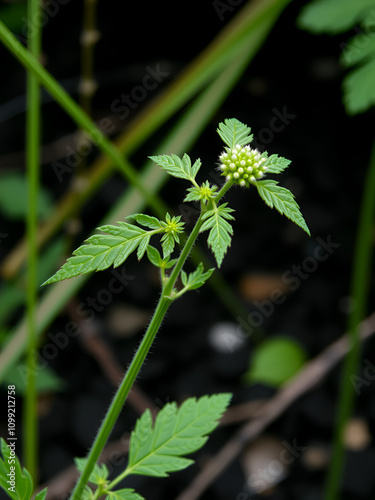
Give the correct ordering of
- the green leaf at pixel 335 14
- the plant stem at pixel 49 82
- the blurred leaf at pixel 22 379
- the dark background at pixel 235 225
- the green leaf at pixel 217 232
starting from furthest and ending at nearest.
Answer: the dark background at pixel 235 225, the blurred leaf at pixel 22 379, the green leaf at pixel 335 14, the plant stem at pixel 49 82, the green leaf at pixel 217 232

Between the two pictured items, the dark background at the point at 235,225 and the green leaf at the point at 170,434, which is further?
the dark background at the point at 235,225

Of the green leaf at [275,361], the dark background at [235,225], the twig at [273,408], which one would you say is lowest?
the twig at [273,408]

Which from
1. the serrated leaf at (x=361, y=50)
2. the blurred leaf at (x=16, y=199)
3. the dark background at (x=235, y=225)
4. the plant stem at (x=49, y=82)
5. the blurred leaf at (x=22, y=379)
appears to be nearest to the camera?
the plant stem at (x=49, y=82)

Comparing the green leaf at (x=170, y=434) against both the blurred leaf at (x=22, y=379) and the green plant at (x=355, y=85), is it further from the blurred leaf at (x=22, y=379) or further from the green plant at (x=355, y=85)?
the blurred leaf at (x=22, y=379)

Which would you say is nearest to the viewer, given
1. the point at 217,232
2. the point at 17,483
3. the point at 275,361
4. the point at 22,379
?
the point at 217,232

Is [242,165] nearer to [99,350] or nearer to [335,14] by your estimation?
[335,14]

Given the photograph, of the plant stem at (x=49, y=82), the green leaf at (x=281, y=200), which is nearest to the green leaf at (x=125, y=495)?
the green leaf at (x=281, y=200)

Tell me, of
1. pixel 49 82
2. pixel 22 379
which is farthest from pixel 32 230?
pixel 22 379

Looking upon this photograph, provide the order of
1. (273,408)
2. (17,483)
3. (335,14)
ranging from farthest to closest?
1. (273,408)
2. (335,14)
3. (17,483)
